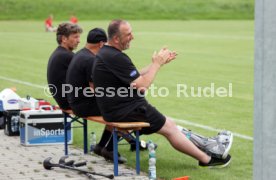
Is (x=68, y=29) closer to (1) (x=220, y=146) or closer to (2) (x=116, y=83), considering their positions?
(2) (x=116, y=83)

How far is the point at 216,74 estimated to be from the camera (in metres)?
20.6

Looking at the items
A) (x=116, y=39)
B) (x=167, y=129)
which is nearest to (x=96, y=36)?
(x=116, y=39)

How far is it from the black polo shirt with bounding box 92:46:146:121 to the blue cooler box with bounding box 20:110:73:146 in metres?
2.23

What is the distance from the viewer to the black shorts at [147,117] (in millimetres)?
8219

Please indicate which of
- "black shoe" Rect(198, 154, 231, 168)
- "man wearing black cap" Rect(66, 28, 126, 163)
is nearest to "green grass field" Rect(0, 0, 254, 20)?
"man wearing black cap" Rect(66, 28, 126, 163)

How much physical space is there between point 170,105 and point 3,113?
4179 mm

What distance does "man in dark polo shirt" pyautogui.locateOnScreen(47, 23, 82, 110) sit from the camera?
9594 millimetres

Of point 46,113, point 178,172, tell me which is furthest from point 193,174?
point 46,113

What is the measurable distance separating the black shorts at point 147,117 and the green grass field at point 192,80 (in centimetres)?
51

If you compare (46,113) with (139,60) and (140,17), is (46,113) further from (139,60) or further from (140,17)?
(140,17)

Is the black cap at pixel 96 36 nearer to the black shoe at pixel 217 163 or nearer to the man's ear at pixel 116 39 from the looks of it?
the man's ear at pixel 116 39

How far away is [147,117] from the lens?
8273 mm

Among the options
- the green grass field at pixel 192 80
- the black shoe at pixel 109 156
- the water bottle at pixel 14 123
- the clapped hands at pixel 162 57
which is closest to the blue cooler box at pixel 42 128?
the green grass field at pixel 192 80

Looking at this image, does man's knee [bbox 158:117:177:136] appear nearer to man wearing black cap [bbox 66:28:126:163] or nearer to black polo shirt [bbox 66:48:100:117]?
man wearing black cap [bbox 66:28:126:163]
